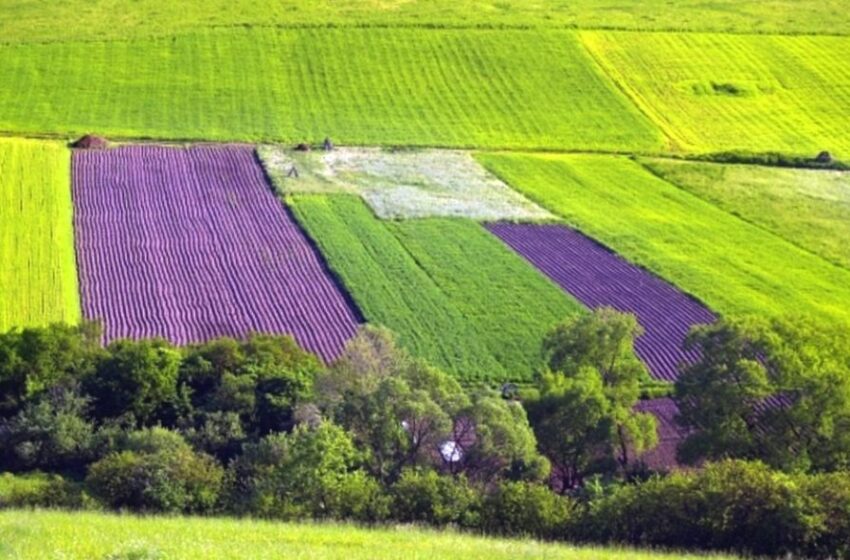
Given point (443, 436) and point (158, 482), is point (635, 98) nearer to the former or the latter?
point (443, 436)

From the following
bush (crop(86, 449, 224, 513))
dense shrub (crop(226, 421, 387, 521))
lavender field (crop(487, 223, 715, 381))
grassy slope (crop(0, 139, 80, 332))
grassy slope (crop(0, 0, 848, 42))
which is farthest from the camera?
grassy slope (crop(0, 0, 848, 42))

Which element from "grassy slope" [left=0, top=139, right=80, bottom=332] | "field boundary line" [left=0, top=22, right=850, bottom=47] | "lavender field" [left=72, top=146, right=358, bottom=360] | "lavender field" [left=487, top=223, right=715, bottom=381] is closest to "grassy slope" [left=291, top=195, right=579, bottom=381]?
"lavender field" [left=487, top=223, right=715, bottom=381]

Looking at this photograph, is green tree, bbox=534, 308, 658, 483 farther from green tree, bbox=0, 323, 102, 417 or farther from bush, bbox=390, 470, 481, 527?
green tree, bbox=0, 323, 102, 417

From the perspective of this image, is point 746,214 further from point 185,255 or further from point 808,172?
point 185,255

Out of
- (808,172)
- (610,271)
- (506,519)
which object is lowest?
(506,519)

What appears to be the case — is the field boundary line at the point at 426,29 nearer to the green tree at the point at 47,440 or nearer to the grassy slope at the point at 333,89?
the grassy slope at the point at 333,89

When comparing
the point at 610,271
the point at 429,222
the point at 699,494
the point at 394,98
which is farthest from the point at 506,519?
the point at 394,98
